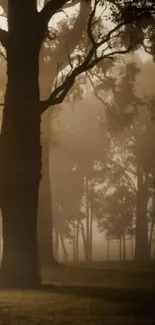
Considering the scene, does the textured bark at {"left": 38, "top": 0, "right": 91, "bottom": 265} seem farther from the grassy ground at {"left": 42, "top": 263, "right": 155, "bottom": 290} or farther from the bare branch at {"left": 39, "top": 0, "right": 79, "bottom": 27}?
the bare branch at {"left": 39, "top": 0, "right": 79, "bottom": 27}

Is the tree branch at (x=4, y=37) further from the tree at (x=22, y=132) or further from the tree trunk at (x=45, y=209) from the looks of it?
the tree trunk at (x=45, y=209)

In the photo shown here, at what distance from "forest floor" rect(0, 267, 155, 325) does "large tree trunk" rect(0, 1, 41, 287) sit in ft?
5.14

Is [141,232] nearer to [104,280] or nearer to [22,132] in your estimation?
[104,280]

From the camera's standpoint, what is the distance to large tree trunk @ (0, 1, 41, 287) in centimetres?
1856

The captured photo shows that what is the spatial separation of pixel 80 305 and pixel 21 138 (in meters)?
6.24

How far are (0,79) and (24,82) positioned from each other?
21.8m

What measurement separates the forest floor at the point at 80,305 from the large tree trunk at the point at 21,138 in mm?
1565

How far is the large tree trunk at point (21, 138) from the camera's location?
60.9 feet

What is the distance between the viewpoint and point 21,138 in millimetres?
18562

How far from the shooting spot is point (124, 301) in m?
14.4

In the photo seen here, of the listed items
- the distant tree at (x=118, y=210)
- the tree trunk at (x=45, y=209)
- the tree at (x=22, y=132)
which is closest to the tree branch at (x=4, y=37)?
the tree at (x=22, y=132)

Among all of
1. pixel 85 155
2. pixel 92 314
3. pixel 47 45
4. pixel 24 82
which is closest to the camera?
pixel 92 314

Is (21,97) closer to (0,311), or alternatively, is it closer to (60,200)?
(0,311)

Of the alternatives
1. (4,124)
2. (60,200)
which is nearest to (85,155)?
(60,200)
